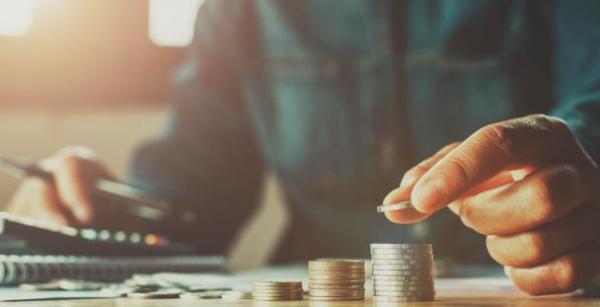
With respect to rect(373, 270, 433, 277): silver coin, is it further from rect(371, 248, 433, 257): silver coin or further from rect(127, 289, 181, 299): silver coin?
rect(127, 289, 181, 299): silver coin

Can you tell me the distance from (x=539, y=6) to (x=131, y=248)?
1170 millimetres

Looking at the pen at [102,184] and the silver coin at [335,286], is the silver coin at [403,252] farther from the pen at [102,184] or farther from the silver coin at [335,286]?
the pen at [102,184]

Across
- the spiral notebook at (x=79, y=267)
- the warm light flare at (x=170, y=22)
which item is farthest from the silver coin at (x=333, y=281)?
the warm light flare at (x=170, y=22)

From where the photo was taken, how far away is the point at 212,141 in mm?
2436

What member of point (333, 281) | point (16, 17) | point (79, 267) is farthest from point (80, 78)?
point (333, 281)

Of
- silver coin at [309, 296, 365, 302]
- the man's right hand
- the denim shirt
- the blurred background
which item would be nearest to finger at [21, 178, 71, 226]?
the man's right hand

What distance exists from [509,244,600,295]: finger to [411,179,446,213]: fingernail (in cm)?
17

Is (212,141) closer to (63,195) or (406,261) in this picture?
(63,195)

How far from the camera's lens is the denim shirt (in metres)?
2.05

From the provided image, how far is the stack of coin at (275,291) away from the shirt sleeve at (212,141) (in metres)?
1.42

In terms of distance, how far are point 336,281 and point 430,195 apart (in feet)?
0.42

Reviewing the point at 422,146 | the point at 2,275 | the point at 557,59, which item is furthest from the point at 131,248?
the point at 557,59

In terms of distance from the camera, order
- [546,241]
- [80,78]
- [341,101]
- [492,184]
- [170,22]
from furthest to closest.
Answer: [170,22] < [80,78] < [341,101] < [492,184] < [546,241]

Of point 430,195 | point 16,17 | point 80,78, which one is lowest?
point 430,195
